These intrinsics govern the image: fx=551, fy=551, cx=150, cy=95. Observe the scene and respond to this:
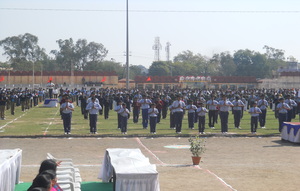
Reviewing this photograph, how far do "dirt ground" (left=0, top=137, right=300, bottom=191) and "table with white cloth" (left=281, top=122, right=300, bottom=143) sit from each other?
11.5 inches

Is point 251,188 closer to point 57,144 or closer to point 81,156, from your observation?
point 81,156

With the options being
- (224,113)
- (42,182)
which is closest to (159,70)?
(224,113)

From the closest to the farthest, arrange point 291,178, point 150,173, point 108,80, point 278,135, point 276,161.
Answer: point 150,173 → point 291,178 → point 276,161 → point 278,135 → point 108,80

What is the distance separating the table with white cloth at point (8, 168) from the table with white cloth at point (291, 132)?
13042 mm

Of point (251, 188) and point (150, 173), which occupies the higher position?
point (150, 173)

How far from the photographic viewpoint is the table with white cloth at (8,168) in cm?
1022

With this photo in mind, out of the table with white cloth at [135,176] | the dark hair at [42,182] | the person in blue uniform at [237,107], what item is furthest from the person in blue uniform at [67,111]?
the dark hair at [42,182]

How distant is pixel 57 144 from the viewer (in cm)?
2166

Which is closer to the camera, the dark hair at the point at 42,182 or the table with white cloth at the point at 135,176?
the dark hair at the point at 42,182

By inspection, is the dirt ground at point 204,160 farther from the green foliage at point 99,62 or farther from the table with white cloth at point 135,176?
the green foliage at point 99,62

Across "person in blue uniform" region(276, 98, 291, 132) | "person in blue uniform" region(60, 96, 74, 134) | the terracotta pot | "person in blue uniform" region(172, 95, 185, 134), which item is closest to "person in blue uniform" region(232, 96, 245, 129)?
"person in blue uniform" region(276, 98, 291, 132)

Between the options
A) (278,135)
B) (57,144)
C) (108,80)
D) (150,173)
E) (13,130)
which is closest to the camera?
(150,173)

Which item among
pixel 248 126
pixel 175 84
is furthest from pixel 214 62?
pixel 248 126

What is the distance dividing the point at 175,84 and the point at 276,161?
84.1 m
